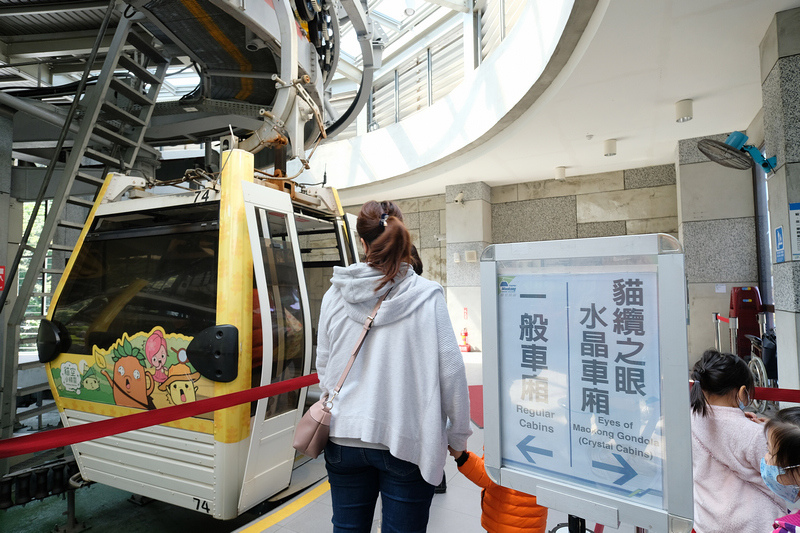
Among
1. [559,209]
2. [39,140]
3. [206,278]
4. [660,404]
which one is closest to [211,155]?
[39,140]

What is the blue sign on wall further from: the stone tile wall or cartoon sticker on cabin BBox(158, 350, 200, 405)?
the stone tile wall

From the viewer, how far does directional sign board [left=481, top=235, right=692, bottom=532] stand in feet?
3.75

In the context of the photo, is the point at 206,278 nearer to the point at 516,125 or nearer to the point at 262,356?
the point at 262,356

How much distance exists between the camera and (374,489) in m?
1.48

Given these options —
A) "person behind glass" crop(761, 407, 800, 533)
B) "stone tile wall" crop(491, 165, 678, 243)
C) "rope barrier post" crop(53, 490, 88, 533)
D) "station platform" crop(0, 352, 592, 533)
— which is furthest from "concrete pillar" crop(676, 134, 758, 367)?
"rope barrier post" crop(53, 490, 88, 533)

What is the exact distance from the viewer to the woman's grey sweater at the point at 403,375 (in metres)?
1.38

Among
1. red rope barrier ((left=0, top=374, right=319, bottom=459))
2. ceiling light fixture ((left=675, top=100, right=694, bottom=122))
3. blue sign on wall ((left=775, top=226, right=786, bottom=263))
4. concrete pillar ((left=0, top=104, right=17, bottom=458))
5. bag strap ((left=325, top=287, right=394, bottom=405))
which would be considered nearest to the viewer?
bag strap ((left=325, top=287, right=394, bottom=405))

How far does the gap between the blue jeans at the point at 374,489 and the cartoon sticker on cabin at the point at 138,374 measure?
137 cm

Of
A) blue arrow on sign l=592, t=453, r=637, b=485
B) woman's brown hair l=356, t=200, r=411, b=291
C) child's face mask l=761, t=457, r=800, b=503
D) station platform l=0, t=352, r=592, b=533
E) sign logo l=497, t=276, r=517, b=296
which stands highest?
woman's brown hair l=356, t=200, r=411, b=291

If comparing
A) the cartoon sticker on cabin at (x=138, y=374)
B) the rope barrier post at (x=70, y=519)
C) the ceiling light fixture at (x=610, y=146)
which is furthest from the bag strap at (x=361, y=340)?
the ceiling light fixture at (x=610, y=146)

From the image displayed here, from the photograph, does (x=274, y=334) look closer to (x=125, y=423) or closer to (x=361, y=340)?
(x=125, y=423)

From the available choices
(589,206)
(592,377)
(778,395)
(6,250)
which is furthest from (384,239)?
(589,206)

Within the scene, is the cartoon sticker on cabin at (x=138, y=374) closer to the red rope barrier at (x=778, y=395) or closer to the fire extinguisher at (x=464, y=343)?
the red rope barrier at (x=778, y=395)

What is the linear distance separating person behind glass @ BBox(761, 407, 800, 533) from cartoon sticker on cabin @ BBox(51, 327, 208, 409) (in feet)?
8.21
